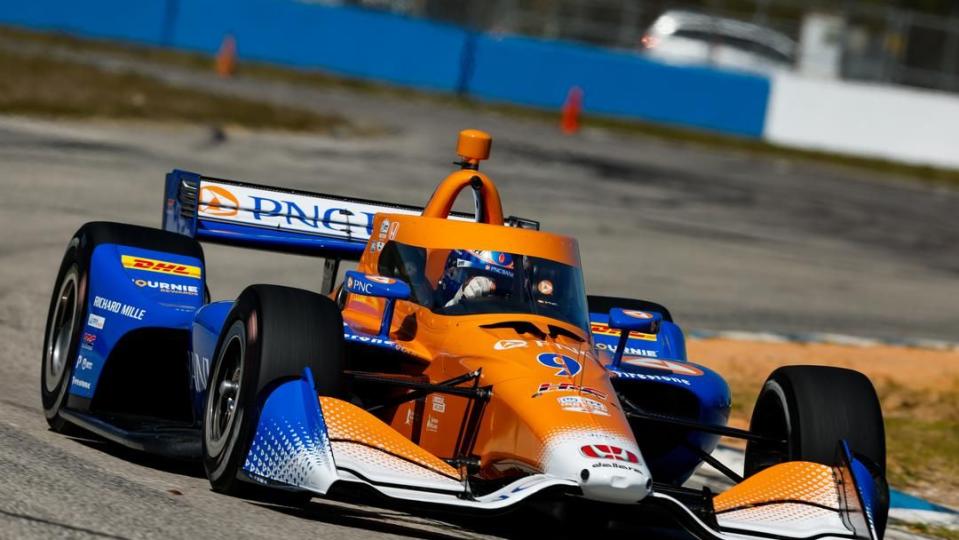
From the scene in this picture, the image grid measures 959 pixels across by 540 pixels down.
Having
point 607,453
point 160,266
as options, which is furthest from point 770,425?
point 160,266

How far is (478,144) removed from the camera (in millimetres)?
8055

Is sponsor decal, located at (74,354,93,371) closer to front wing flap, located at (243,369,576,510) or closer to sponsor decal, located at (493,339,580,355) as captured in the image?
front wing flap, located at (243,369,576,510)

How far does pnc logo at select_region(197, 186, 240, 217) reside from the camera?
8914 mm

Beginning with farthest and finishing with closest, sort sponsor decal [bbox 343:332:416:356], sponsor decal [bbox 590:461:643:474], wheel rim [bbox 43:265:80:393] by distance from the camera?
wheel rim [bbox 43:265:80:393]
sponsor decal [bbox 343:332:416:356]
sponsor decal [bbox 590:461:643:474]

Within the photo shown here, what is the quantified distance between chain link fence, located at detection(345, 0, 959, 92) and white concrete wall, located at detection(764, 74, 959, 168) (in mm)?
1943

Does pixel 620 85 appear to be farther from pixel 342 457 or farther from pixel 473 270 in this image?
pixel 342 457

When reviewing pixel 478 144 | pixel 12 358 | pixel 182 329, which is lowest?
pixel 12 358

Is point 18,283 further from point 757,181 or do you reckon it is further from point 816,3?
point 816,3

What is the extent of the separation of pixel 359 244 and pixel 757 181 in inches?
741

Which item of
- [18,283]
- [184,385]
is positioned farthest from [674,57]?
[184,385]

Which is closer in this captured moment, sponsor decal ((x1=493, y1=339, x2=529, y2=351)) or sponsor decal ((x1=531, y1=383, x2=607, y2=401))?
sponsor decal ((x1=531, y1=383, x2=607, y2=401))

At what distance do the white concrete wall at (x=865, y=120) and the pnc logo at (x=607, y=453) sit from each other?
3040 cm

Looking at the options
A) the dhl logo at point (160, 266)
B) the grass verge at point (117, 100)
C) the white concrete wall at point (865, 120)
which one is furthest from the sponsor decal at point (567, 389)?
the white concrete wall at point (865, 120)

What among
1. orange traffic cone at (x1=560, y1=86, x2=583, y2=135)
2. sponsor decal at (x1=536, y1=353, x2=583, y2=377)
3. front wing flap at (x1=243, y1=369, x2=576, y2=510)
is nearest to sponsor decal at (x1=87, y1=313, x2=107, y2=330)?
front wing flap at (x1=243, y1=369, x2=576, y2=510)
